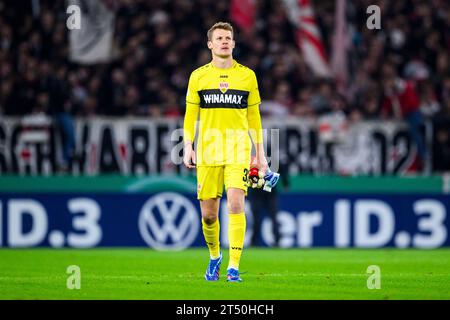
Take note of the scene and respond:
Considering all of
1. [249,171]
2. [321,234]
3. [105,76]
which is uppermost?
[105,76]

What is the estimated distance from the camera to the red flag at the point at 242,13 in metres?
23.6

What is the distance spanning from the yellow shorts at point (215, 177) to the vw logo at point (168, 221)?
10102 mm

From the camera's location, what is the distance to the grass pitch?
1070 centimetres

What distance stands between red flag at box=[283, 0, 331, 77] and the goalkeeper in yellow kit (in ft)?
40.0

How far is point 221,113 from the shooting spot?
457 inches

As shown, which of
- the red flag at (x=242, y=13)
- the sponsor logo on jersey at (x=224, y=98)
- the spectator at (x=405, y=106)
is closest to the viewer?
the sponsor logo on jersey at (x=224, y=98)

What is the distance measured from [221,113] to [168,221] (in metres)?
10.3

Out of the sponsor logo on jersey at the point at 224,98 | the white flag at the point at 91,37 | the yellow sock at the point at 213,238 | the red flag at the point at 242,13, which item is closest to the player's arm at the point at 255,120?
the sponsor logo on jersey at the point at 224,98

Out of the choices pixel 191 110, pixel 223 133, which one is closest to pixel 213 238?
pixel 223 133

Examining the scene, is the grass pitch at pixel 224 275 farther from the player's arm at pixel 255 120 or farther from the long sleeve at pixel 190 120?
the long sleeve at pixel 190 120

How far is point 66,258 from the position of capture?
17.1 m

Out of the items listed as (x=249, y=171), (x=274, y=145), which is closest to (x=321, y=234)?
(x=274, y=145)
